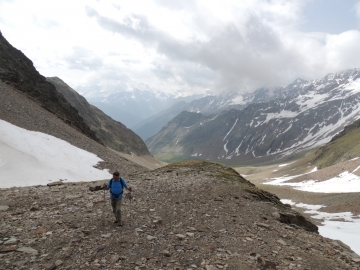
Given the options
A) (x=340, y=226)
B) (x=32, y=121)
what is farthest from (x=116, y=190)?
(x=340, y=226)

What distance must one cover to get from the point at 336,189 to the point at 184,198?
3224 inches

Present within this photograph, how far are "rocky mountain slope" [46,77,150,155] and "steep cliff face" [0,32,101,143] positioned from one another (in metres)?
48.9

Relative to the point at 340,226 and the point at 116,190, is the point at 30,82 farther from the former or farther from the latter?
the point at 340,226

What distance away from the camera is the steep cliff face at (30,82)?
206 ft

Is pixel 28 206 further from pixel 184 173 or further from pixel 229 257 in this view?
pixel 184 173

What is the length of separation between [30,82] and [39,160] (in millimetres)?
49581

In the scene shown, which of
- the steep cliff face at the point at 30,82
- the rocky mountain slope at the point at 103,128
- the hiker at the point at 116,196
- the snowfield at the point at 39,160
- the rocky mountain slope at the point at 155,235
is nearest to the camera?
the rocky mountain slope at the point at 155,235

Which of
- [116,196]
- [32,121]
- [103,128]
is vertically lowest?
[116,196]

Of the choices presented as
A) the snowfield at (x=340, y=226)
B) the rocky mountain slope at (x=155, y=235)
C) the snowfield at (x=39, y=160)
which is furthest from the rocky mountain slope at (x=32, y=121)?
the snowfield at (x=340, y=226)

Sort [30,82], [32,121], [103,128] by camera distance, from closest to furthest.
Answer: [32,121]
[30,82]
[103,128]

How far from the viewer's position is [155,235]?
11672 millimetres

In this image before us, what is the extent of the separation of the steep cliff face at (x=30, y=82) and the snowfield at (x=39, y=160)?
26722 millimetres

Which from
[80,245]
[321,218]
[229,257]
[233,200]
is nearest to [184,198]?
[233,200]

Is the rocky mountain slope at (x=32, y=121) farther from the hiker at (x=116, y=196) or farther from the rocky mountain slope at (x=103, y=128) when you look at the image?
the rocky mountain slope at (x=103, y=128)
